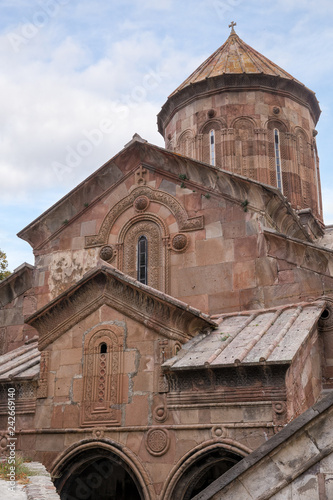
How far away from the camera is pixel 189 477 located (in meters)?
7.43

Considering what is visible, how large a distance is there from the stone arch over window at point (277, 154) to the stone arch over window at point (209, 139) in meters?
1.17

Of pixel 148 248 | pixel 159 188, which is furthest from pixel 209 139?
pixel 148 248

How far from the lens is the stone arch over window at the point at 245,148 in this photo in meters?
13.8

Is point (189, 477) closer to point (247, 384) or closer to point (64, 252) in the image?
point (247, 384)

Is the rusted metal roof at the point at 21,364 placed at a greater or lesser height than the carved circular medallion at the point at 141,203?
lesser

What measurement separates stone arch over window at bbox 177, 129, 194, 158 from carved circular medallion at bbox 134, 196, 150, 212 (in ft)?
12.3

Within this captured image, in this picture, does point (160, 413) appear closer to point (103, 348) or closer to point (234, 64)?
point (103, 348)

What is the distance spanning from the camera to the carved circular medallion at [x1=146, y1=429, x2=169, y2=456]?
756 cm

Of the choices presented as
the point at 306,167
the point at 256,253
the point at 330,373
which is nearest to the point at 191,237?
the point at 256,253

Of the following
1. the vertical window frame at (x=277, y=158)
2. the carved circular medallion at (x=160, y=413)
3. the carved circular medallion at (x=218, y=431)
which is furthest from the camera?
the vertical window frame at (x=277, y=158)

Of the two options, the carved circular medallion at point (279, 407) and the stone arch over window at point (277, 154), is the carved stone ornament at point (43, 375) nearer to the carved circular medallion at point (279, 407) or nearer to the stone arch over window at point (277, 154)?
the carved circular medallion at point (279, 407)

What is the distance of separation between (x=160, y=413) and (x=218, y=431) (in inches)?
33.4

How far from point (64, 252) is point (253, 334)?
482cm

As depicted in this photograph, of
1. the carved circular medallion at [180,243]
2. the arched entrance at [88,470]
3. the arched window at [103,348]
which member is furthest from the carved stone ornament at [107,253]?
the arched entrance at [88,470]
